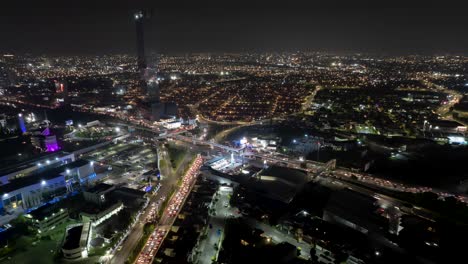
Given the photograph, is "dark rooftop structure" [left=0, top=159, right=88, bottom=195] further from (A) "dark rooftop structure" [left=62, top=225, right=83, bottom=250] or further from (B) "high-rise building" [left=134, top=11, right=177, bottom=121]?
(B) "high-rise building" [left=134, top=11, right=177, bottom=121]

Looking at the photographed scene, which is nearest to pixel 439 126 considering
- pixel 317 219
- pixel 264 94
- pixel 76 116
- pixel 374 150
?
pixel 374 150

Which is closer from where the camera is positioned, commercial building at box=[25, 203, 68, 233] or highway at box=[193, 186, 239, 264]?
highway at box=[193, 186, 239, 264]

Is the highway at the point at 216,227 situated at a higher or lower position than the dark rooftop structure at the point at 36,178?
lower

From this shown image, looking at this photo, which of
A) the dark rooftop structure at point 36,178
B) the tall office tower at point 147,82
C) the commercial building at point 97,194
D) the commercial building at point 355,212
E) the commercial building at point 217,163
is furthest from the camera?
the tall office tower at point 147,82

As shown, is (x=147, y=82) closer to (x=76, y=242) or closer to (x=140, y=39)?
(x=140, y=39)

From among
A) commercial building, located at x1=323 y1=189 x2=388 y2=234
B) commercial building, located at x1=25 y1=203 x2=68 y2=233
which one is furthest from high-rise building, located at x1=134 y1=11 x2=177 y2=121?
commercial building, located at x1=323 y1=189 x2=388 y2=234

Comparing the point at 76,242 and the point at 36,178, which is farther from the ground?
the point at 36,178

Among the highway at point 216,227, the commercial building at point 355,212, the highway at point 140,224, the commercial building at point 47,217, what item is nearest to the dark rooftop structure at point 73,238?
the commercial building at point 47,217

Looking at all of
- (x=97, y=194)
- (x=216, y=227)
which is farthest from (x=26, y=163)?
(x=216, y=227)

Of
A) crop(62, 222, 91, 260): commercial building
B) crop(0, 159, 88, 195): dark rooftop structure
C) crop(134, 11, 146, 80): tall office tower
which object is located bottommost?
crop(62, 222, 91, 260): commercial building

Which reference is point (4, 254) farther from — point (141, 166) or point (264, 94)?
point (264, 94)

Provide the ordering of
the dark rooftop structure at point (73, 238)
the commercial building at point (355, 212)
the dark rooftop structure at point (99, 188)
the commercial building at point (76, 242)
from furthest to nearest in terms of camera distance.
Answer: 1. the dark rooftop structure at point (99, 188)
2. the commercial building at point (355, 212)
3. the dark rooftop structure at point (73, 238)
4. the commercial building at point (76, 242)

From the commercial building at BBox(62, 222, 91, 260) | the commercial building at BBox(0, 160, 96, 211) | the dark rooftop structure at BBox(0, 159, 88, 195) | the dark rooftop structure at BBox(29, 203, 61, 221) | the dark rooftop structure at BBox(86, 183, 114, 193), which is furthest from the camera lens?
the dark rooftop structure at BBox(86, 183, 114, 193)

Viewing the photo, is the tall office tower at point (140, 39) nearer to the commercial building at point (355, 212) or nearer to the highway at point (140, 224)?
the highway at point (140, 224)
